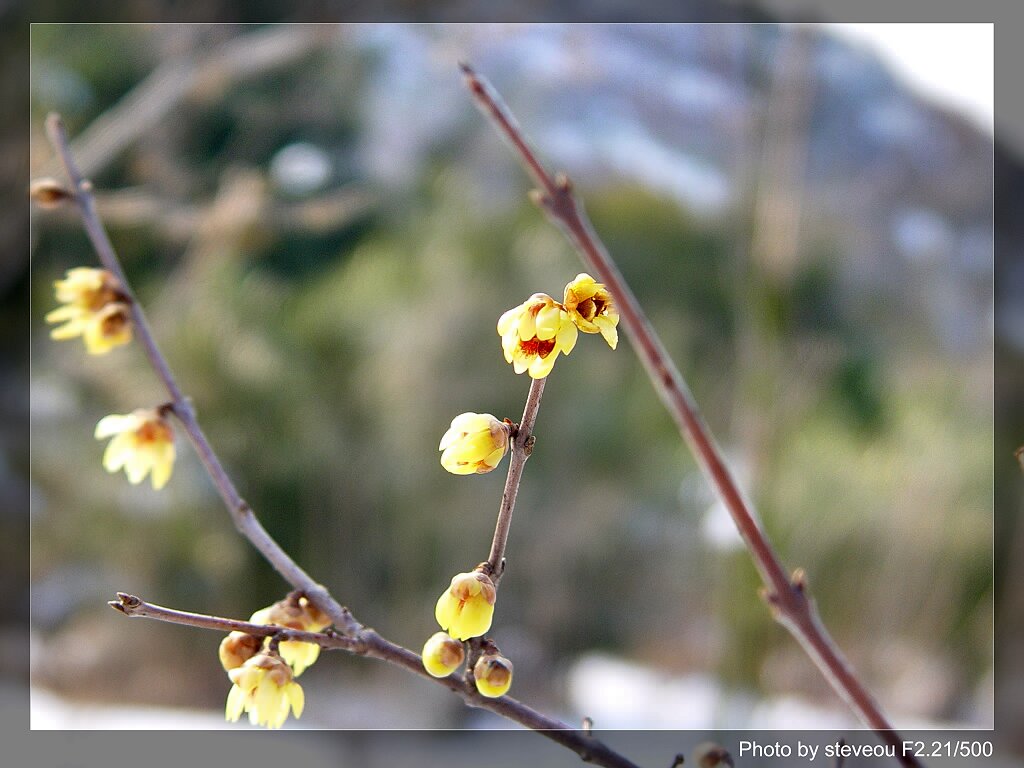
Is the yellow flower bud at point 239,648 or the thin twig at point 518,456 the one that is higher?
the thin twig at point 518,456

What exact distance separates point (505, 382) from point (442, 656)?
140 cm

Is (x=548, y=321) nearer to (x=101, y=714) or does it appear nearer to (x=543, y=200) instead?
(x=543, y=200)

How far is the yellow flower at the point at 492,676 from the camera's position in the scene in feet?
0.57

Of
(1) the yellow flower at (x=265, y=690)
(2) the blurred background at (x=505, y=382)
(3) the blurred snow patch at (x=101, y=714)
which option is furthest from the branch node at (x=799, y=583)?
(3) the blurred snow patch at (x=101, y=714)

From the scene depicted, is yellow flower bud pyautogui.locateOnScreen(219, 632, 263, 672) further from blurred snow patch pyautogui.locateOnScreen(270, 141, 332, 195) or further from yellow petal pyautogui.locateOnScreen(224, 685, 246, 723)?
blurred snow patch pyautogui.locateOnScreen(270, 141, 332, 195)

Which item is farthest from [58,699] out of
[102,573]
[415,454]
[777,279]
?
[777,279]

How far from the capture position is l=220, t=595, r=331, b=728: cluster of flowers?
187 mm

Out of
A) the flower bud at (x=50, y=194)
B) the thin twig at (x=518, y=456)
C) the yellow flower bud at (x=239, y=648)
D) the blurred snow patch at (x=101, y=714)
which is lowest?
the yellow flower bud at (x=239, y=648)

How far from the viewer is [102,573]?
4.92 feet

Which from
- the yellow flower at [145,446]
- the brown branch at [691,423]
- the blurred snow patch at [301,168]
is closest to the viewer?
the brown branch at [691,423]

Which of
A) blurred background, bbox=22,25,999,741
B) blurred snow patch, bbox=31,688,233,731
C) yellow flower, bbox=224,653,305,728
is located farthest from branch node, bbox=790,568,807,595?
blurred snow patch, bbox=31,688,233,731

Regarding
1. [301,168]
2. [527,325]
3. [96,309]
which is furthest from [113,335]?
[301,168]

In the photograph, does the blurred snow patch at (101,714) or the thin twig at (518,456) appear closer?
the thin twig at (518,456)

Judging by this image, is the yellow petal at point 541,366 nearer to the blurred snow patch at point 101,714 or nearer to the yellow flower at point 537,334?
the yellow flower at point 537,334
